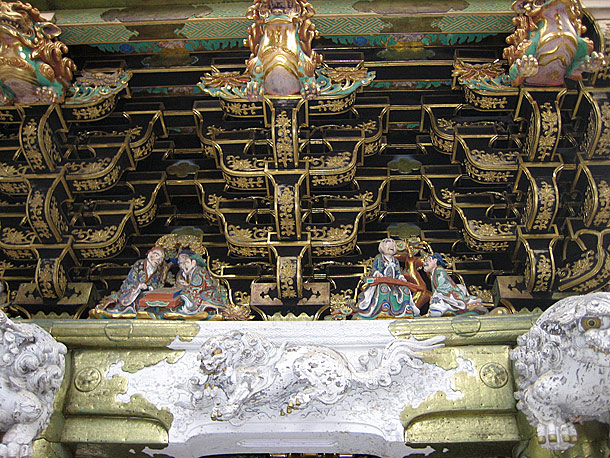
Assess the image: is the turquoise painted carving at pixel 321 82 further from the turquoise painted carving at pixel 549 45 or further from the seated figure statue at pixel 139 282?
the seated figure statue at pixel 139 282

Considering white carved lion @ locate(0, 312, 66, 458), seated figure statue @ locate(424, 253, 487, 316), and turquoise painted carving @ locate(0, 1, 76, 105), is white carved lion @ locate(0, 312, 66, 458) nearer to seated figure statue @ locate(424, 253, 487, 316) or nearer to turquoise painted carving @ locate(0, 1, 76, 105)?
turquoise painted carving @ locate(0, 1, 76, 105)

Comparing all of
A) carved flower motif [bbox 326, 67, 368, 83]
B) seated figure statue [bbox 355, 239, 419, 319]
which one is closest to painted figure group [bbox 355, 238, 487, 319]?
seated figure statue [bbox 355, 239, 419, 319]

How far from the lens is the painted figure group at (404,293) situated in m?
4.62

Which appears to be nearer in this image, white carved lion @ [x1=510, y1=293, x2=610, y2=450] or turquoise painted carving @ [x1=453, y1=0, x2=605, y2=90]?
white carved lion @ [x1=510, y1=293, x2=610, y2=450]

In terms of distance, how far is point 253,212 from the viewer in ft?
16.4

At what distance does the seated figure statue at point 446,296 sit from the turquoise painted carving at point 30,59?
2.71m

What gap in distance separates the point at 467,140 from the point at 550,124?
547mm

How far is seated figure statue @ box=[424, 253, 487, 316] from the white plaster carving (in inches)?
15.6

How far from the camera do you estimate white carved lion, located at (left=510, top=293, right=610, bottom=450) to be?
3721 millimetres

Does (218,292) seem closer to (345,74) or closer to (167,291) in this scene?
(167,291)

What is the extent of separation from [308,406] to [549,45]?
2616 millimetres

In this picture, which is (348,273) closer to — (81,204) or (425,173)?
(425,173)

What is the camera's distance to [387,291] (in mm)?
4727

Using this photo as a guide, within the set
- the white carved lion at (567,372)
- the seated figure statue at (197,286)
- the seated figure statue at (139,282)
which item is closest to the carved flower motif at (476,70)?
the white carved lion at (567,372)
